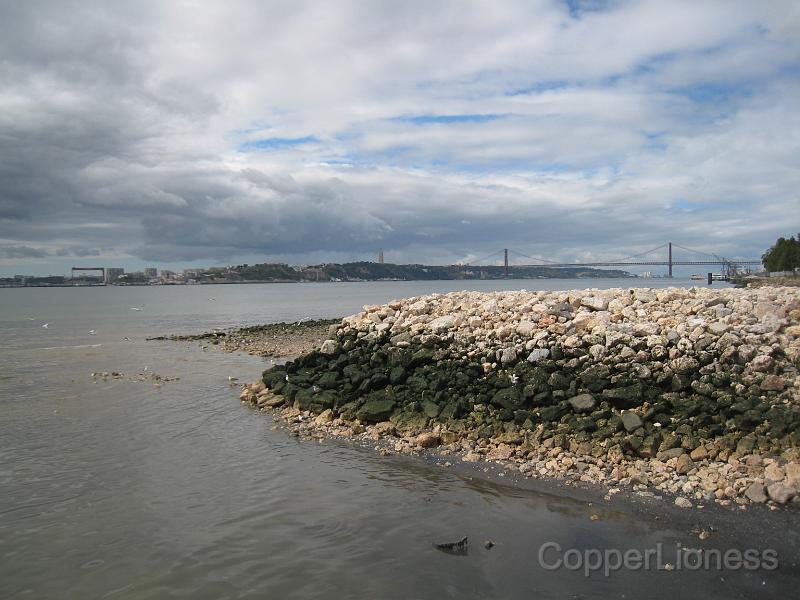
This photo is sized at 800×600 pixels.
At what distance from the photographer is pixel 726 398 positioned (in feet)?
31.4

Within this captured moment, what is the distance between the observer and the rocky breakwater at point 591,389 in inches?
338

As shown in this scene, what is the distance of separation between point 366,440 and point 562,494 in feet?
14.2

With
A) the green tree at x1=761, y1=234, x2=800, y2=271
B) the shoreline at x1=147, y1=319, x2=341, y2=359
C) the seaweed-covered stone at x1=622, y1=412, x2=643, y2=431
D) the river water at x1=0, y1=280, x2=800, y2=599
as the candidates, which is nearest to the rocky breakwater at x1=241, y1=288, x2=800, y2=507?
the seaweed-covered stone at x1=622, y1=412, x2=643, y2=431

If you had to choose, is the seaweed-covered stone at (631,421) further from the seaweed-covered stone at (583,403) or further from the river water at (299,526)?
the river water at (299,526)

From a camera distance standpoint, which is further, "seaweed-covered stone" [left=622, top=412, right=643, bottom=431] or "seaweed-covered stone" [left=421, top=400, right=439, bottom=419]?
"seaweed-covered stone" [left=421, top=400, right=439, bottom=419]

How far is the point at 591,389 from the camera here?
34.9ft

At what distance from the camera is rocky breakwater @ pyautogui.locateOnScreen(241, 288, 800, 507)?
859 centimetres

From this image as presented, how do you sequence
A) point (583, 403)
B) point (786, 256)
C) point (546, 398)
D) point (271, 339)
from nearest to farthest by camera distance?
point (583, 403) → point (546, 398) → point (271, 339) → point (786, 256)

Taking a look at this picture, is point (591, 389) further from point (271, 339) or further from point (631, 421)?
point (271, 339)

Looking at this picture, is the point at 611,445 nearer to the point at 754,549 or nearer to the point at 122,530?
the point at 754,549

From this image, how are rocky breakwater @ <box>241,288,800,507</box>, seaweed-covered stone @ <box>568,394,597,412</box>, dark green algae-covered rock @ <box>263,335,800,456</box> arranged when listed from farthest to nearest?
seaweed-covered stone @ <box>568,394,597,412</box> → dark green algae-covered rock @ <box>263,335,800,456</box> → rocky breakwater @ <box>241,288,800,507</box>

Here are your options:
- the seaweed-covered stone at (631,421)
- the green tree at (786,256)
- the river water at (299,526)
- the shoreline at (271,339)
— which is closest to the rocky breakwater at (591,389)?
the seaweed-covered stone at (631,421)

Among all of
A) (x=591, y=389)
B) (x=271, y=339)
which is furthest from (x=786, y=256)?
(x=591, y=389)

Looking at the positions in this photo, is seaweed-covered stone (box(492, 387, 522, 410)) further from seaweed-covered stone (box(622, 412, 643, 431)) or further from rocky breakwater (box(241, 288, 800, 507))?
seaweed-covered stone (box(622, 412, 643, 431))
